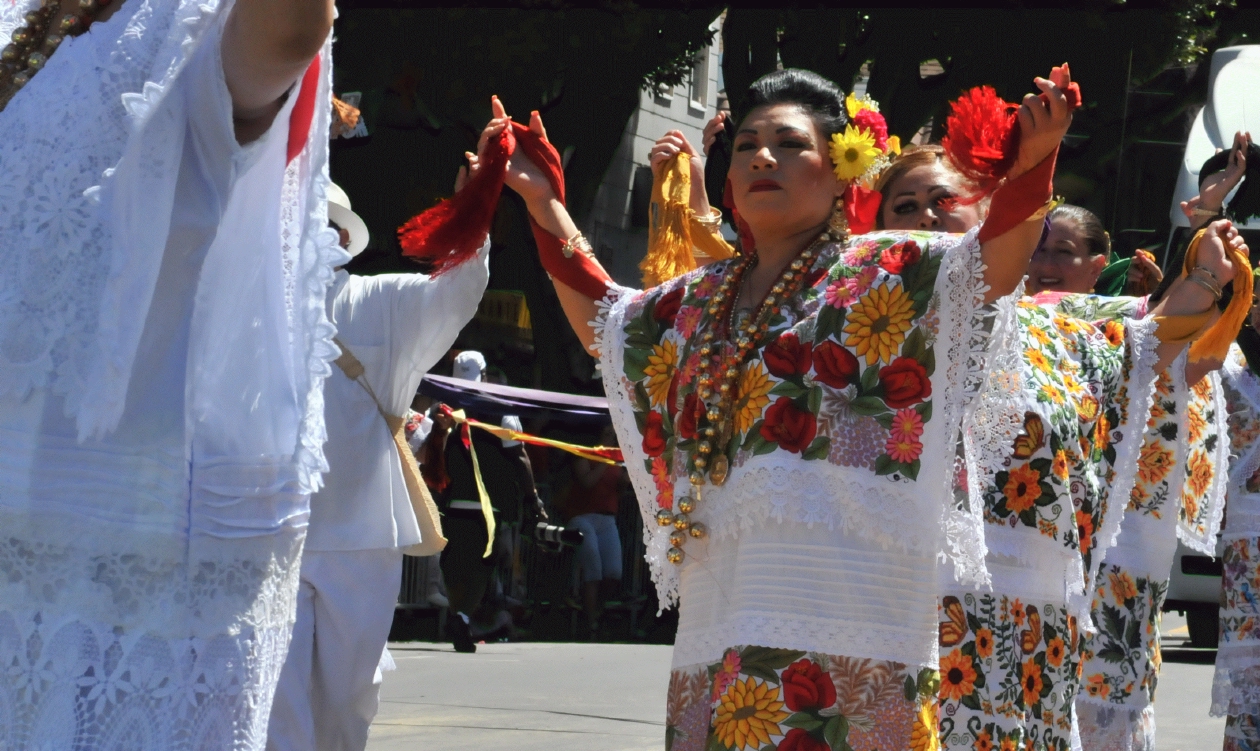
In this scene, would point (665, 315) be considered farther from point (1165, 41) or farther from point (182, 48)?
point (1165, 41)

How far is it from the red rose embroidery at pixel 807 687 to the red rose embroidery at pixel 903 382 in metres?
0.55

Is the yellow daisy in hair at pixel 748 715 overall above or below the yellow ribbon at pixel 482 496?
below

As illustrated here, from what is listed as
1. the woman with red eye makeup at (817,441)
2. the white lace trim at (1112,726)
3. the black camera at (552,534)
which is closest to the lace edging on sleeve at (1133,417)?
the white lace trim at (1112,726)

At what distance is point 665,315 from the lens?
3.96 metres

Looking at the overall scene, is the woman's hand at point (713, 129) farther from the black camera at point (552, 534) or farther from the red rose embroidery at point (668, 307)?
the black camera at point (552, 534)

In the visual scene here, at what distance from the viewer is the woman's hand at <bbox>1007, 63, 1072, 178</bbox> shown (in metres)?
3.32

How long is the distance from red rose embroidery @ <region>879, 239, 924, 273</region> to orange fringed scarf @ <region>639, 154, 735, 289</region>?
721mm

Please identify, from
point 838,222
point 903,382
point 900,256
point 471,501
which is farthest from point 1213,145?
point 903,382

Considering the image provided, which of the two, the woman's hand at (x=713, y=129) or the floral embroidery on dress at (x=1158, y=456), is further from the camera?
the floral embroidery on dress at (x=1158, y=456)

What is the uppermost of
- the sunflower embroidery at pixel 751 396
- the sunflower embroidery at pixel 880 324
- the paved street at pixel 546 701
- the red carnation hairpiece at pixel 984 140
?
the red carnation hairpiece at pixel 984 140

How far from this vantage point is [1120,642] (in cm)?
574

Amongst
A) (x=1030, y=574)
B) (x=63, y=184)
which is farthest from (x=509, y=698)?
(x=63, y=184)

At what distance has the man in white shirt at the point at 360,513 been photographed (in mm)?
5070

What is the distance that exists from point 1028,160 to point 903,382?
0.49m
